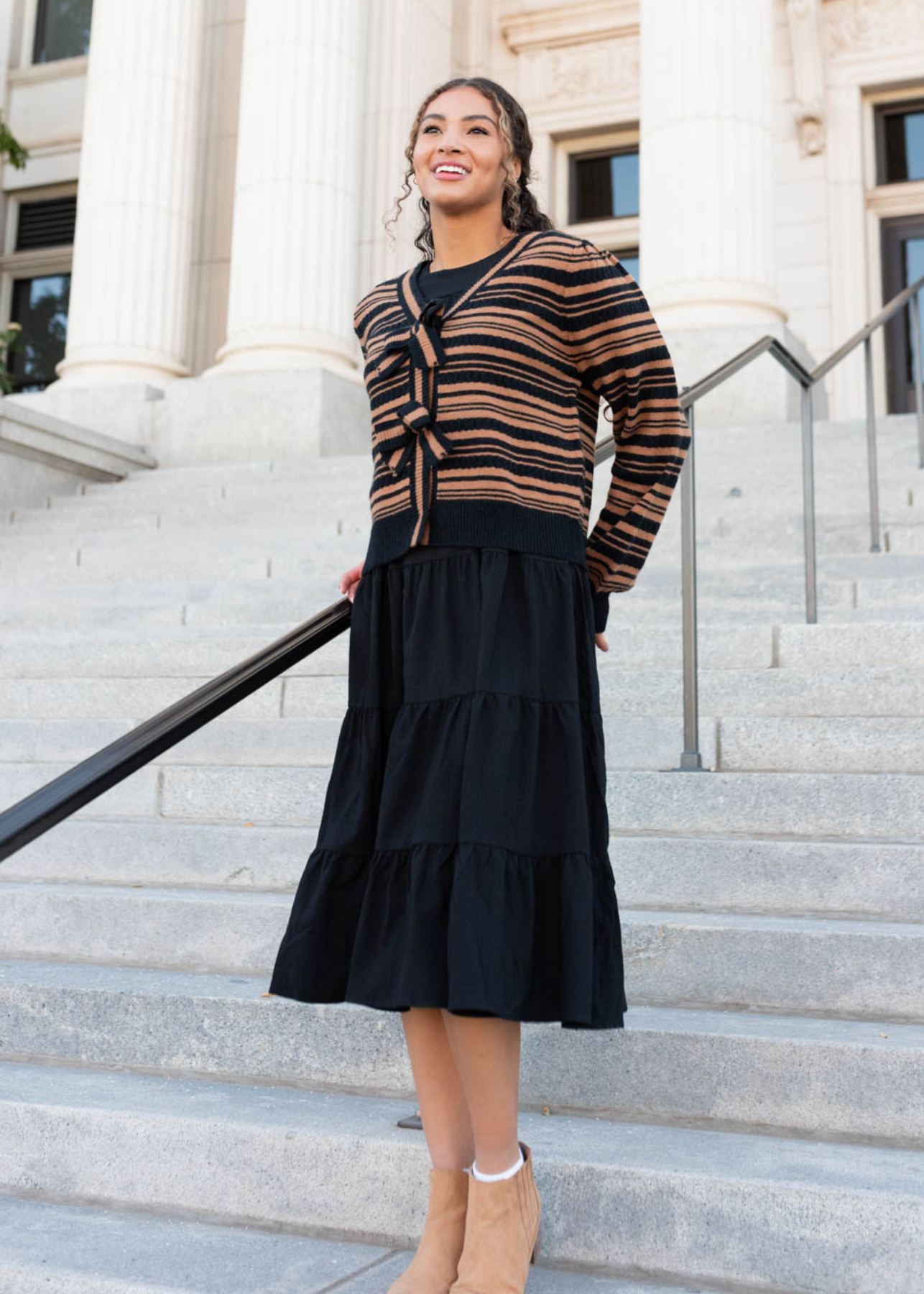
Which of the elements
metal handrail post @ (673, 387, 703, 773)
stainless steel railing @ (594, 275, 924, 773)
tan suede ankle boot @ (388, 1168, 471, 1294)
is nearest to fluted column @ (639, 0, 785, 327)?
stainless steel railing @ (594, 275, 924, 773)

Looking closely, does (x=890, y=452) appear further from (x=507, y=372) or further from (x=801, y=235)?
(x=801, y=235)

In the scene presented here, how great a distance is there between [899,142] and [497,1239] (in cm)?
1352

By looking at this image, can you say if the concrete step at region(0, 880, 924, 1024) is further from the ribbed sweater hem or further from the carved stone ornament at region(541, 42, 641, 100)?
the carved stone ornament at region(541, 42, 641, 100)

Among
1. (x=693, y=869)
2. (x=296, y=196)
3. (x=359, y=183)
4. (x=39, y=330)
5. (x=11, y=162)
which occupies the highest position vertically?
(x=11, y=162)

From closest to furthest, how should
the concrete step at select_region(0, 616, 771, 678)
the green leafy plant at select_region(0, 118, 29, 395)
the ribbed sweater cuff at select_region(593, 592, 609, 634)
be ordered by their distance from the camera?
the ribbed sweater cuff at select_region(593, 592, 609, 634), the concrete step at select_region(0, 616, 771, 678), the green leafy plant at select_region(0, 118, 29, 395)

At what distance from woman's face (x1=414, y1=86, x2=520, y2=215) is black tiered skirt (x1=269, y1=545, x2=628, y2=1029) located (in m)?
0.60

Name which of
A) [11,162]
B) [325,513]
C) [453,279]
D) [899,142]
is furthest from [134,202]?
[453,279]

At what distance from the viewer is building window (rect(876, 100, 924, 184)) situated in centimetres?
1351

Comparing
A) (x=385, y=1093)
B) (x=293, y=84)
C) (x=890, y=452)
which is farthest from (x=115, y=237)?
(x=385, y=1093)

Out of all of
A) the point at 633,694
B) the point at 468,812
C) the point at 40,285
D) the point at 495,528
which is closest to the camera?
the point at 468,812

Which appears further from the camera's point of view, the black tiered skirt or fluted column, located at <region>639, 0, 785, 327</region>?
fluted column, located at <region>639, 0, 785, 327</region>

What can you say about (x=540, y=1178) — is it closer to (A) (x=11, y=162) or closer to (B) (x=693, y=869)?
(B) (x=693, y=869)

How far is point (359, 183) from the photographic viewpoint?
37.1 ft

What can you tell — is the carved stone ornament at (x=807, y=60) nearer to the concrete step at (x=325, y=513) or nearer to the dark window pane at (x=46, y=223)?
the concrete step at (x=325, y=513)
